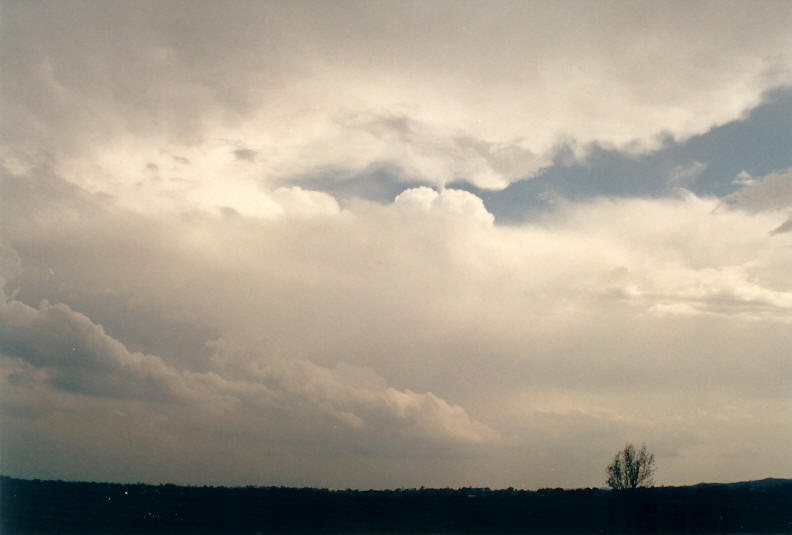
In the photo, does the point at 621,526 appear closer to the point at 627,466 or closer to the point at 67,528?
the point at 67,528

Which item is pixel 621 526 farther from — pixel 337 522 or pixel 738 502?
pixel 337 522

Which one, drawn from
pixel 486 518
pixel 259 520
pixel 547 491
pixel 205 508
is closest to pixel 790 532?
pixel 486 518

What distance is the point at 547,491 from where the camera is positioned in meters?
94.3

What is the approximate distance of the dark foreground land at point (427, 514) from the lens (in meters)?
59.5

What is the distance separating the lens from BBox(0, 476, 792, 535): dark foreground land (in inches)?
2341

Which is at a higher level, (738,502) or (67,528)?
(738,502)

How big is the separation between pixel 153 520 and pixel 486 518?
34960 millimetres

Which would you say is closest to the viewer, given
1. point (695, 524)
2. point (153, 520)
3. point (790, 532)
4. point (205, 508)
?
point (790, 532)

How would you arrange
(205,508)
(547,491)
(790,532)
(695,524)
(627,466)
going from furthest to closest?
(627,466)
(547,491)
(205,508)
(695,524)
(790,532)

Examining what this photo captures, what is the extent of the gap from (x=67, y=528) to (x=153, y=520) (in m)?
7.87

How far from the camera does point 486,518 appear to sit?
65500 millimetres

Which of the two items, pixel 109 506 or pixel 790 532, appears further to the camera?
pixel 109 506

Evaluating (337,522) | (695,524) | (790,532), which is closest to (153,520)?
(337,522)

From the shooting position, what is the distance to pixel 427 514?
68.1 m
